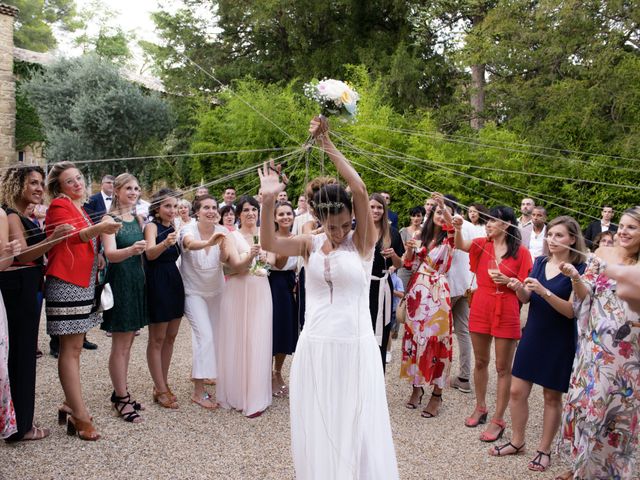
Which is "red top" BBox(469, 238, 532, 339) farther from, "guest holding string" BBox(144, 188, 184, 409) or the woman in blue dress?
"guest holding string" BBox(144, 188, 184, 409)

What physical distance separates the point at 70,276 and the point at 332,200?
238cm

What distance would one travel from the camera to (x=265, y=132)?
533 inches

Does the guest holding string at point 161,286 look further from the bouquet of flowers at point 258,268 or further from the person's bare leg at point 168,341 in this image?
the bouquet of flowers at point 258,268

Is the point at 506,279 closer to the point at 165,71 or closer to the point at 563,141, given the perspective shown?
the point at 563,141

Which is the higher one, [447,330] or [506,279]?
[506,279]

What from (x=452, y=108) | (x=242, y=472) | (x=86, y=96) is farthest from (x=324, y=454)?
(x=86, y=96)

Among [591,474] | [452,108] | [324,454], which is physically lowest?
[591,474]

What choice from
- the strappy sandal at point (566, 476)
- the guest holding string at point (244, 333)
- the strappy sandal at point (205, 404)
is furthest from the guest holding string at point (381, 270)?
the strappy sandal at point (566, 476)

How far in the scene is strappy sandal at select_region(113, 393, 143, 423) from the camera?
4.98 m

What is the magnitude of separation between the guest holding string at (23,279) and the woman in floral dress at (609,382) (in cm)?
375

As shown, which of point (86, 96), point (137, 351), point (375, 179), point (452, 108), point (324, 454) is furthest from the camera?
point (86, 96)

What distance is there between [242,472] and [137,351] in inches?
148

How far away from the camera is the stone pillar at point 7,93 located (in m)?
20.9

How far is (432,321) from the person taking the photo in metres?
5.46
